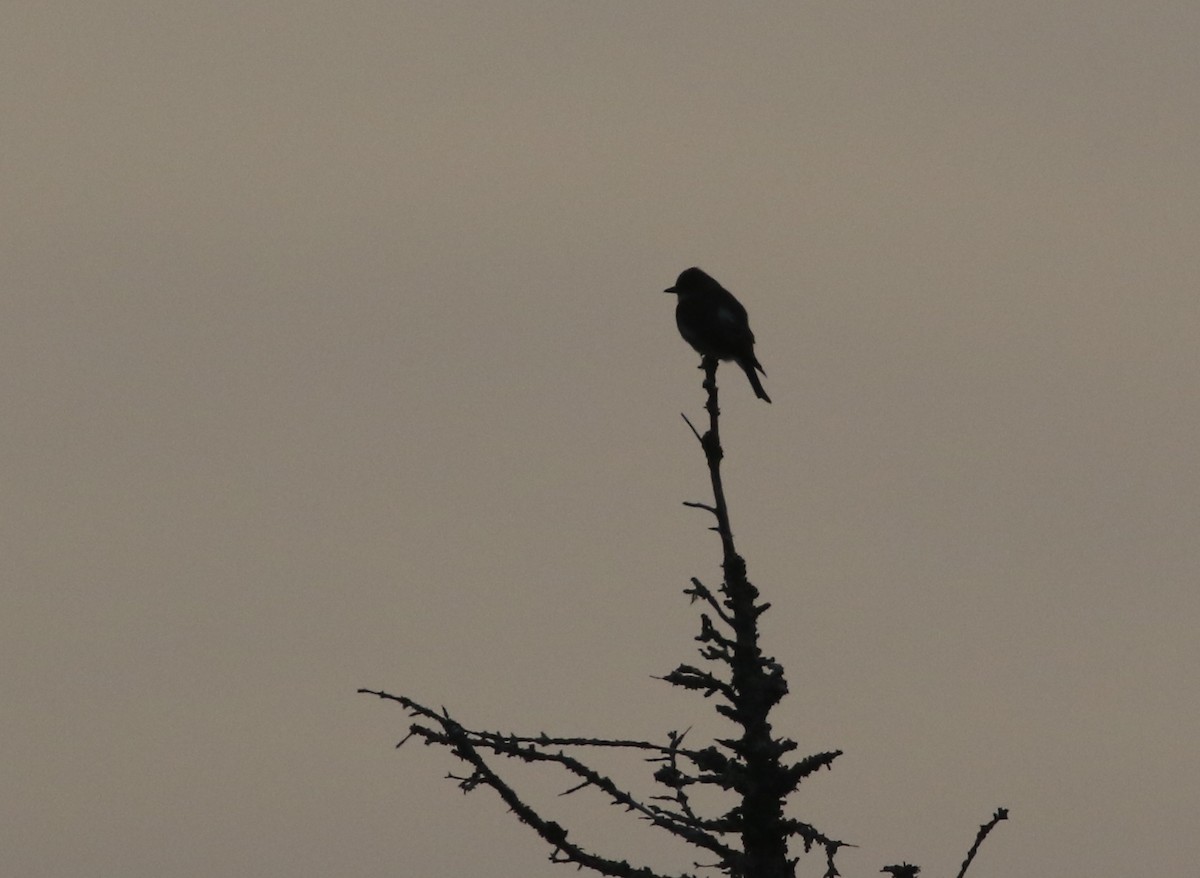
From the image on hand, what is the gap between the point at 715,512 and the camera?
1344 centimetres

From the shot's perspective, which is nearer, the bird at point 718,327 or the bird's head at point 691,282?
the bird at point 718,327

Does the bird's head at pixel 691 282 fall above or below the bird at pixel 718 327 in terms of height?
above

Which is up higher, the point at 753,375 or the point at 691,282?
the point at 691,282

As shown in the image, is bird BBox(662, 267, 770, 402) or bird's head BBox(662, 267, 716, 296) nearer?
bird BBox(662, 267, 770, 402)

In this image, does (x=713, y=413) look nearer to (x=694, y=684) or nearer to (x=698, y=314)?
(x=694, y=684)

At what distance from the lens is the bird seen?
23188 mm

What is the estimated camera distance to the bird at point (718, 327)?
23188 mm

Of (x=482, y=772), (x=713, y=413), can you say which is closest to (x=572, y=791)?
(x=482, y=772)

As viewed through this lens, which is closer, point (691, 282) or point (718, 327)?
point (718, 327)

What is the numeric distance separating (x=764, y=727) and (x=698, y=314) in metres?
10.6

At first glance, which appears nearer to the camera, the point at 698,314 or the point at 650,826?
the point at 650,826

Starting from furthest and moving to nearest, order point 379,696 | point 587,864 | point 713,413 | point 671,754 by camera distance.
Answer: point 713,413
point 671,754
point 587,864
point 379,696

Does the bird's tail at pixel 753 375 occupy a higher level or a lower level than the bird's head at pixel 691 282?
lower

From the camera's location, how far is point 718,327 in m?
23.3
